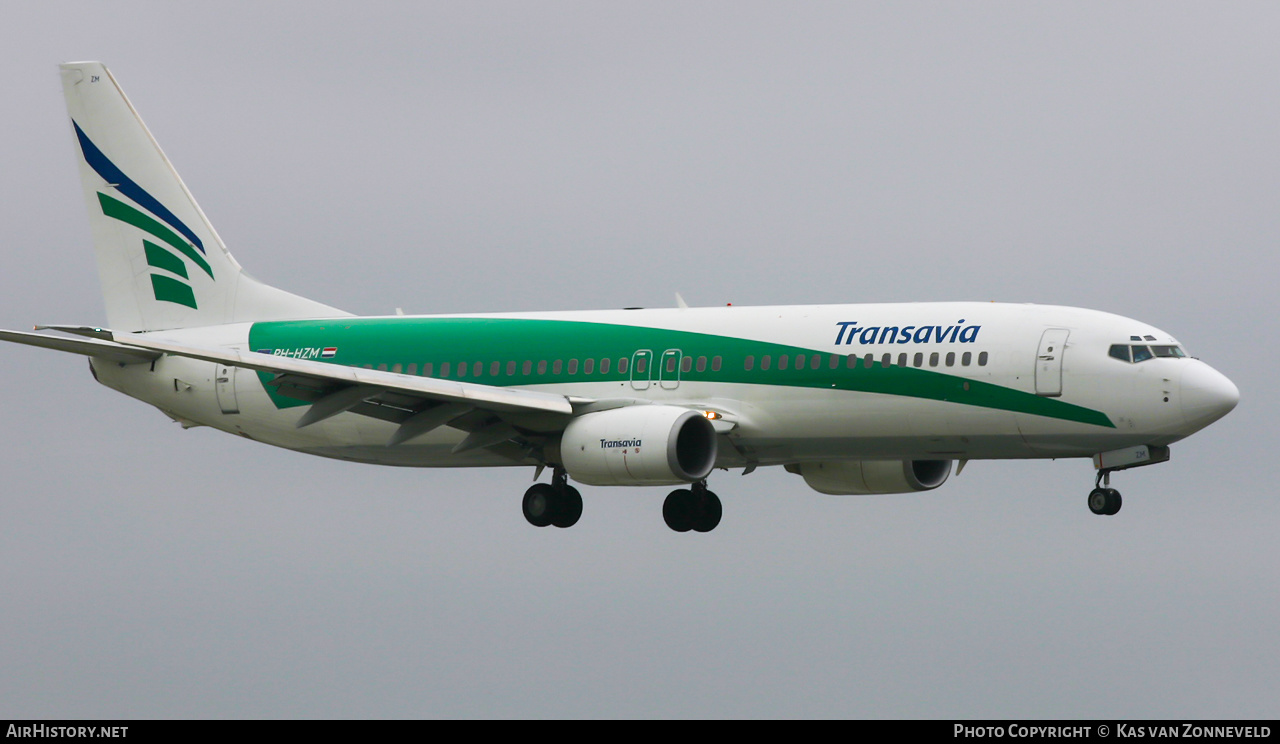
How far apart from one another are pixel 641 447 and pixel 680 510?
6697 millimetres

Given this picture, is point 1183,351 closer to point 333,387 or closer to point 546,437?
point 546,437

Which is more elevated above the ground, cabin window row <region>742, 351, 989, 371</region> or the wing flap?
cabin window row <region>742, 351, 989, 371</region>

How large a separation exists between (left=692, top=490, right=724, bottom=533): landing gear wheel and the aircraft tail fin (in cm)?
1230

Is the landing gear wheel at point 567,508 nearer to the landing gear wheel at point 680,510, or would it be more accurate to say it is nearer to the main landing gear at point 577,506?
the main landing gear at point 577,506

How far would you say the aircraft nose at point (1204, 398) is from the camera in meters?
35.5

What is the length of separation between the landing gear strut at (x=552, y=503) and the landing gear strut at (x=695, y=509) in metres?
2.67

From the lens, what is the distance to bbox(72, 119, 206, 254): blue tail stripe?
4816cm

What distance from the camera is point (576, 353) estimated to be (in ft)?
138

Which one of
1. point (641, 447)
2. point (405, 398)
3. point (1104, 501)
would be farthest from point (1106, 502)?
point (405, 398)

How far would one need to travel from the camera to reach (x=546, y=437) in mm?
41906

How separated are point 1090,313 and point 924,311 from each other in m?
3.58

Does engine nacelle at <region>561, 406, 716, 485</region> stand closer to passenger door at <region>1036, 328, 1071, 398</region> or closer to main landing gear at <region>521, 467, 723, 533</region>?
main landing gear at <region>521, 467, 723, 533</region>

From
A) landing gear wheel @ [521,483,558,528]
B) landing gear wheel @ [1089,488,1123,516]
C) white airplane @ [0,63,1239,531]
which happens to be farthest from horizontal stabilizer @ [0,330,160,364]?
landing gear wheel @ [1089,488,1123,516]

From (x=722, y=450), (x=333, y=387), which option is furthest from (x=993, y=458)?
(x=333, y=387)
